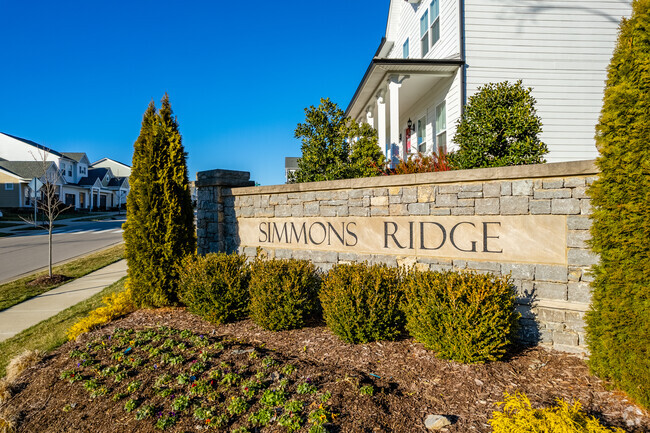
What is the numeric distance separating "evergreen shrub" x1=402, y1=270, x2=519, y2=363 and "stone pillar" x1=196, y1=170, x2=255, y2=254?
4.32 m

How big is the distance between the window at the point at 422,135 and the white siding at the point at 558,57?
2.86 m

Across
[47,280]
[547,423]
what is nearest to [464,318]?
[547,423]

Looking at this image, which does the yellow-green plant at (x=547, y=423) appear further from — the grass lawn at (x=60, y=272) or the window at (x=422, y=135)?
the window at (x=422, y=135)

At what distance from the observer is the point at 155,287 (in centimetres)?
588

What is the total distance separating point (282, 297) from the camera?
475cm

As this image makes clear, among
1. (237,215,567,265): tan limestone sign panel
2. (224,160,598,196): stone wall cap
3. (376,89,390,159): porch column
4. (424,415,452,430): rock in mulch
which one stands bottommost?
(424,415,452,430): rock in mulch

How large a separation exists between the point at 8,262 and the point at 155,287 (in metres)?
9.11

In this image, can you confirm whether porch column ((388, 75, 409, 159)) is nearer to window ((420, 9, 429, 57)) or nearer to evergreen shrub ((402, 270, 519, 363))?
window ((420, 9, 429, 57))

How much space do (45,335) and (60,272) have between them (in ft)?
17.3

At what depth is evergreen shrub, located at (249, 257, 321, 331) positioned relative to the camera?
473 centimetres

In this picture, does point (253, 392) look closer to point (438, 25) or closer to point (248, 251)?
point (248, 251)

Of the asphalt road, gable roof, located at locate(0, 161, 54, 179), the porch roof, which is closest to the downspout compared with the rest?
the porch roof

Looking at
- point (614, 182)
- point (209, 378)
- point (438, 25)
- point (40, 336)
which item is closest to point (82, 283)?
point (40, 336)

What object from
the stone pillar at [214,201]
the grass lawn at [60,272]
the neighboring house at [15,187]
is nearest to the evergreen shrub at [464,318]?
the stone pillar at [214,201]
